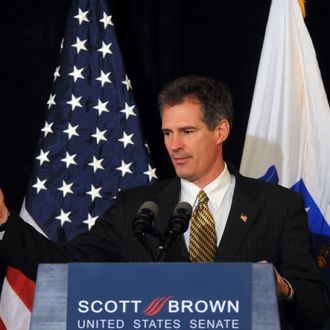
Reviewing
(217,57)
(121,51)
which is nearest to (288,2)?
(217,57)

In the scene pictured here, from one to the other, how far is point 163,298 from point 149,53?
91.3 inches

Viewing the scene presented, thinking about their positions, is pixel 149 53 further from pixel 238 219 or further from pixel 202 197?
pixel 238 219

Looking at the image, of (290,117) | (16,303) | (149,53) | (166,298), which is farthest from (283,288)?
(149,53)

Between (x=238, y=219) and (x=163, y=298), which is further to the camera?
(x=238, y=219)

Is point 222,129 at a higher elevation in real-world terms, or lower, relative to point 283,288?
higher

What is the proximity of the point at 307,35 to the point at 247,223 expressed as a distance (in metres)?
1.35

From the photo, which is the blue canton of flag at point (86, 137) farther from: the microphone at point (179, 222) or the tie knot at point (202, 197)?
A: the microphone at point (179, 222)

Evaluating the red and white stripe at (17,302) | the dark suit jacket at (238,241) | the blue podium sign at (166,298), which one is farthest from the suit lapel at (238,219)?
the red and white stripe at (17,302)

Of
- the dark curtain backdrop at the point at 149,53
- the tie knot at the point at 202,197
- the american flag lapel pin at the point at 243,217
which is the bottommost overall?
the american flag lapel pin at the point at 243,217

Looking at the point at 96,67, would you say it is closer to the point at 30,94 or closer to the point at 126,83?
the point at 126,83

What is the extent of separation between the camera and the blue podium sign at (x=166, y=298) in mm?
2166

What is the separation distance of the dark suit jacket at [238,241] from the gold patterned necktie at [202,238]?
0.03m

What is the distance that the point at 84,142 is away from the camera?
395cm

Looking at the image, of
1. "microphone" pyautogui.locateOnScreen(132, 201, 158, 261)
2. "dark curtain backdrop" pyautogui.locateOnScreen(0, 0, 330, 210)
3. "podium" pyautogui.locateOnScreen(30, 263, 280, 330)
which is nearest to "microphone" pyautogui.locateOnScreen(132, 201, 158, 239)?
"microphone" pyautogui.locateOnScreen(132, 201, 158, 261)
